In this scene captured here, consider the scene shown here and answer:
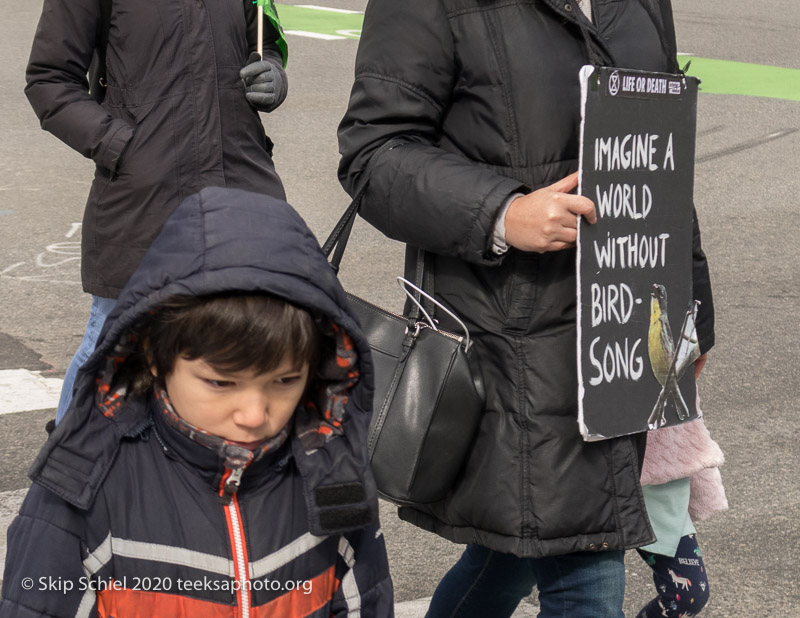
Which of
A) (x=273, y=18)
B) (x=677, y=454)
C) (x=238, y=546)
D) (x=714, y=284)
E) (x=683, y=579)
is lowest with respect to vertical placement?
(x=714, y=284)

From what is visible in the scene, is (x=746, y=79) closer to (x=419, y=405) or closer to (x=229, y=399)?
(x=419, y=405)

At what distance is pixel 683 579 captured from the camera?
290cm

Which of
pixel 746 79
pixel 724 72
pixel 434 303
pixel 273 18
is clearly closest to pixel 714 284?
pixel 273 18

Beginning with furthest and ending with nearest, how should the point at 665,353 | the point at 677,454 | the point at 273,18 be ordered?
the point at 273,18 → the point at 677,454 → the point at 665,353

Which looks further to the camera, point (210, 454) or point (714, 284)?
point (714, 284)

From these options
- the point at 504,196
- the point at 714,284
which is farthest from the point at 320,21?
the point at 504,196

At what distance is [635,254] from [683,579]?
2.84 ft

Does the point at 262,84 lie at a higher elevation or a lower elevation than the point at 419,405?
higher

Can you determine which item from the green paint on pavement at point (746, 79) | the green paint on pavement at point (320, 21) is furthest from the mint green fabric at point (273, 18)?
the green paint on pavement at point (320, 21)

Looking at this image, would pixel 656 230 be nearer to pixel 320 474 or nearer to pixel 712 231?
pixel 320 474

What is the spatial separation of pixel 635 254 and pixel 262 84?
1.57 meters

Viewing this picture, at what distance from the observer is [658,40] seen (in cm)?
257

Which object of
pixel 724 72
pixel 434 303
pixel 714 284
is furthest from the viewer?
pixel 724 72

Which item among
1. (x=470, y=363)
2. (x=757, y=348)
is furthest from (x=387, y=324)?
(x=757, y=348)
